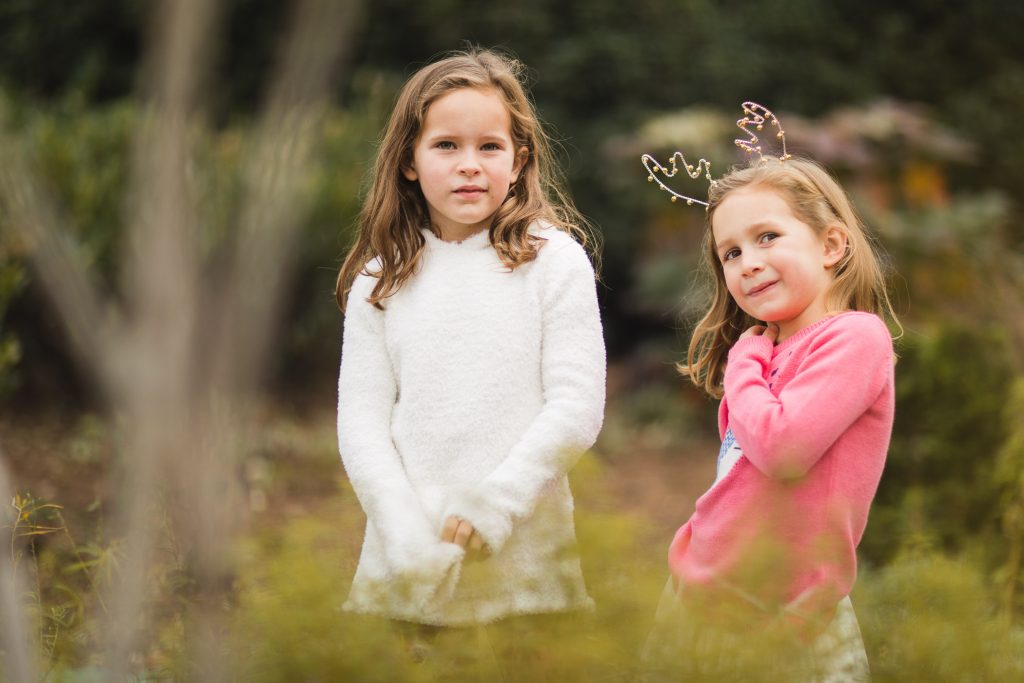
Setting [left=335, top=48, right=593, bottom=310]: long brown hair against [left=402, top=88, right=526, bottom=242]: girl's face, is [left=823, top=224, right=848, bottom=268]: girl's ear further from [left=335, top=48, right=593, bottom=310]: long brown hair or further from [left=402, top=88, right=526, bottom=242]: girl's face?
[left=402, top=88, right=526, bottom=242]: girl's face

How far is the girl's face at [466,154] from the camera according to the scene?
230 centimetres

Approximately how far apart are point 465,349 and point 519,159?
464 mm

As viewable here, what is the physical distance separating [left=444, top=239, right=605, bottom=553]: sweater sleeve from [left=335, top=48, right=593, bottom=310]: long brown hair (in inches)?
3.9

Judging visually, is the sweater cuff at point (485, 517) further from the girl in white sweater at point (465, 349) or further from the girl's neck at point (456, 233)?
the girl's neck at point (456, 233)

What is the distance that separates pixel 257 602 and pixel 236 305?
413 millimetres

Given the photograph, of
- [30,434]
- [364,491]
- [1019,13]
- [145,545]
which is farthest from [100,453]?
[1019,13]

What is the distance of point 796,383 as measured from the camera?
6.63 ft

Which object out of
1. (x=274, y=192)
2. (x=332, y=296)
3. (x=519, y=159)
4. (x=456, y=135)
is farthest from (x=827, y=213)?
(x=332, y=296)

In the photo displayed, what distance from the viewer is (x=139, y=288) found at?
43.1 inches

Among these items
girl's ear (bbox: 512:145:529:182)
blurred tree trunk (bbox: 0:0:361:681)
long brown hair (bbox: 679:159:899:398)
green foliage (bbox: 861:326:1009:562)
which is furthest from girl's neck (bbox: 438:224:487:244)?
green foliage (bbox: 861:326:1009:562)

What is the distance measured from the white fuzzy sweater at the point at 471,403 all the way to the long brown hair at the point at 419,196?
0.04 m

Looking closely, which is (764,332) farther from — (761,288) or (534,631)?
(534,631)

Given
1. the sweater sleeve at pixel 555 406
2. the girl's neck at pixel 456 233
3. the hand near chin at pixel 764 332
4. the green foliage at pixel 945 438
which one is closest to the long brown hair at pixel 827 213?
the hand near chin at pixel 764 332

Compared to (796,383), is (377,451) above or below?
below
